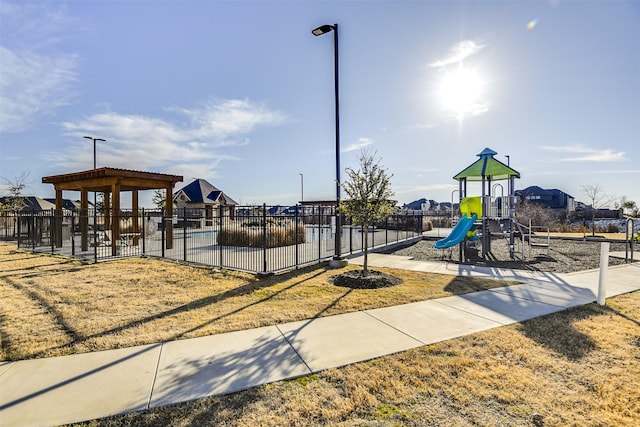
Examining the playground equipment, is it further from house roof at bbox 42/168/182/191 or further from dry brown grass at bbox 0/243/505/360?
house roof at bbox 42/168/182/191

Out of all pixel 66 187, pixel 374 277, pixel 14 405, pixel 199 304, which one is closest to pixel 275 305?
pixel 199 304

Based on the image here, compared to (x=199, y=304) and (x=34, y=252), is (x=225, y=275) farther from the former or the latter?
(x=34, y=252)

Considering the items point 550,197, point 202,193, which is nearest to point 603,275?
point 202,193

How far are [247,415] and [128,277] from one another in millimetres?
7486

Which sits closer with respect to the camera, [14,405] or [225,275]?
[14,405]

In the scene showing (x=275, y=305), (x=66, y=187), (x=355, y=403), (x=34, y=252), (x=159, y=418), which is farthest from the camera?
(x=66, y=187)

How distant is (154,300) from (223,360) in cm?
355

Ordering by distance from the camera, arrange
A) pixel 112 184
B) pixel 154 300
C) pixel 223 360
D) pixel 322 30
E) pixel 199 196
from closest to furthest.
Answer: pixel 223 360
pixel 154 300
pixel 322 30
pixel 112 184
pixel 199 196

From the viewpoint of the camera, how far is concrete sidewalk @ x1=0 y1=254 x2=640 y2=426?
10.3 feet

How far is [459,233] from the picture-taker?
42.7ft

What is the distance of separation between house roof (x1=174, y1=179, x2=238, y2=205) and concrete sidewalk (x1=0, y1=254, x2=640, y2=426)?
40308mm

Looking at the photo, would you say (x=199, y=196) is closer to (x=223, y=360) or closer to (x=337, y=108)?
(x=337, y=108)

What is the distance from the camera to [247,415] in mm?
2918

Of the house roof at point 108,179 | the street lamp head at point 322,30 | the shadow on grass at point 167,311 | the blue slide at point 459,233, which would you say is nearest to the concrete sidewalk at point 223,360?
the shadow on grass at point 167,311
